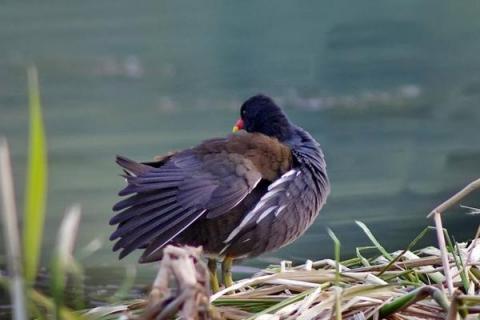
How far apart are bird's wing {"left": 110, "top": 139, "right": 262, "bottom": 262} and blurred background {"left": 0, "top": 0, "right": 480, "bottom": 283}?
33.7 inches

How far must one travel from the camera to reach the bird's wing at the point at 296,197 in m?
3.50

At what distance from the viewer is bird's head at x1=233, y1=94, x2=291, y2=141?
4.04 metres

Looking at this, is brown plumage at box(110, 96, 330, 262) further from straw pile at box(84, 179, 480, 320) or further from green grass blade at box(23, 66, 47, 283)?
green grass blade at box(23, 66, 47, 283)

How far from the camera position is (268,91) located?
10.8 meters

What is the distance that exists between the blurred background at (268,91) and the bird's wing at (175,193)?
856 millimetres

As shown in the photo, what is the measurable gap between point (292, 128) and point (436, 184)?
8.57 ft

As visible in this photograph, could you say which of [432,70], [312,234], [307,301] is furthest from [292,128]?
[432,70]

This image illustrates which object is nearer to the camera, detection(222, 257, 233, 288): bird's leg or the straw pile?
the straw pile

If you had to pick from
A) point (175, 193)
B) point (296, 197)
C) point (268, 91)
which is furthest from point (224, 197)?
point (268, 91)

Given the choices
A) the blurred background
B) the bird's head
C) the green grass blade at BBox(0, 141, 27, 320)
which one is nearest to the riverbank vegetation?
the green grass blade at BBox(0, 141, 27, 320)

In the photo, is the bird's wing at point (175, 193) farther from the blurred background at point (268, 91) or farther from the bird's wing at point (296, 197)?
the blurred background at point (268, 91)

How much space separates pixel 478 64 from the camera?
40.5 feet

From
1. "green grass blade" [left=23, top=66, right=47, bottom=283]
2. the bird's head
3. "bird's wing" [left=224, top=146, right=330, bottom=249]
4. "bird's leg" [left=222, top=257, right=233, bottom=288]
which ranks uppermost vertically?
the bird's head

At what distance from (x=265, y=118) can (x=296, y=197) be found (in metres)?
0.67
